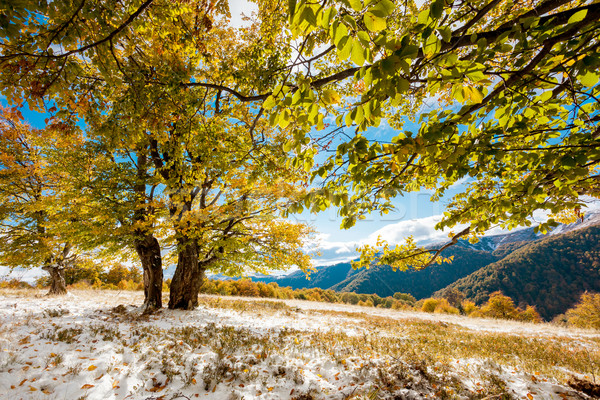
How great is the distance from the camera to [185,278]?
10047mm

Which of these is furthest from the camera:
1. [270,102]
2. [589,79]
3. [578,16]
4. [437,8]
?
[589,79]

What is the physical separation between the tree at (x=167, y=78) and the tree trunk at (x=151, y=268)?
1.42 meters

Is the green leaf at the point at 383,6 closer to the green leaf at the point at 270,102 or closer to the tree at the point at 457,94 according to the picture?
the tree at the point at 457,94

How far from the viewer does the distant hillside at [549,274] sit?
5408 inches

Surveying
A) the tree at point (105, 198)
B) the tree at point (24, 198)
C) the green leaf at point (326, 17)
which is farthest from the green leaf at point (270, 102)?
the tree at point (24, 198)

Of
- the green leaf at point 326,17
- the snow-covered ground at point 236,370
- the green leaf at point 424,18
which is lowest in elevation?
the snow-covered ground at point 236,370

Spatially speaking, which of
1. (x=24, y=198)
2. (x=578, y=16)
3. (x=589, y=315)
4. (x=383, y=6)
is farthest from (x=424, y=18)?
(x=589, y=315)

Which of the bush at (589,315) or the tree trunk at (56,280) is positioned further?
the bush at (589,315)

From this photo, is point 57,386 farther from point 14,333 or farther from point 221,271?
point 221,271

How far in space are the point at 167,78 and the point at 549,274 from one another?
230 m

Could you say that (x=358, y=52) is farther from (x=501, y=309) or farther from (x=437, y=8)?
(x=501, y=309)

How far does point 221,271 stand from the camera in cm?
1096

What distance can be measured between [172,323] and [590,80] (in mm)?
10409

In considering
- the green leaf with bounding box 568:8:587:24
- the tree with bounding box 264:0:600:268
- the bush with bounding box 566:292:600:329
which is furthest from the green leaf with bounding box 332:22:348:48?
the bush with bounding box 566:292:600:329
